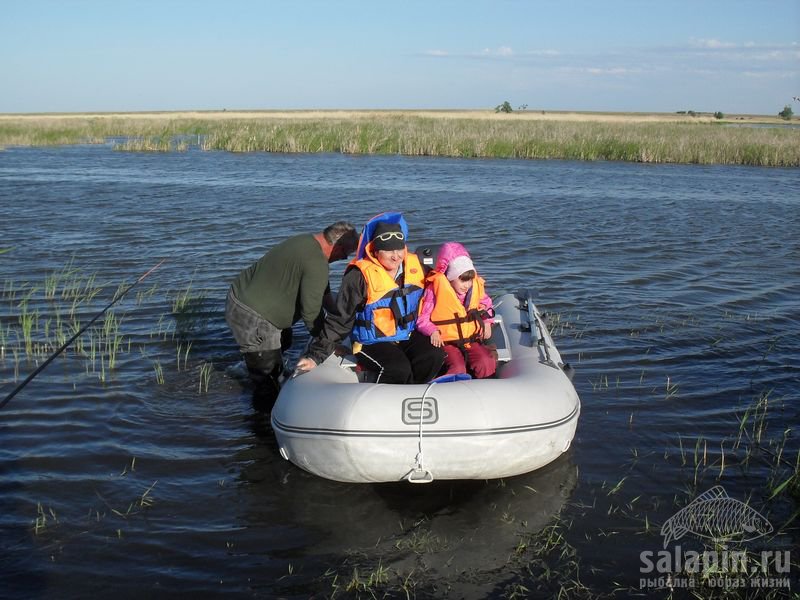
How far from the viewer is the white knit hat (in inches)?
221

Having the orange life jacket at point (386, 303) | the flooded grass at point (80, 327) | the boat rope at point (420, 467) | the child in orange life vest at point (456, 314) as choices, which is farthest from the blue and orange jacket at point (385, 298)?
the flooded grass at point (80, 327)

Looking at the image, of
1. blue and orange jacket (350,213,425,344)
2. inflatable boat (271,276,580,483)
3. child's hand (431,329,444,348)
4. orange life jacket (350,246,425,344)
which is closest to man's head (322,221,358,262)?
Answer: blue and orange jacket (350,213,425,344)

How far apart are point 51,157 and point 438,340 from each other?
24.2 meters

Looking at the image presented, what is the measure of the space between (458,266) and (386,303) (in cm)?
61

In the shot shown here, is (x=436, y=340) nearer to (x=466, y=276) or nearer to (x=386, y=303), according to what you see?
(x=386, y=303)

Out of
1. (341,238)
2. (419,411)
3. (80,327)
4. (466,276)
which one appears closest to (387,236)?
(341,238)

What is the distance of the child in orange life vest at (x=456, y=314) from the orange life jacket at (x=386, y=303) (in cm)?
9

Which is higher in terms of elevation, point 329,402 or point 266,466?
point 329,402

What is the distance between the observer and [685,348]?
7602 mm

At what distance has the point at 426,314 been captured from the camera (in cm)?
557

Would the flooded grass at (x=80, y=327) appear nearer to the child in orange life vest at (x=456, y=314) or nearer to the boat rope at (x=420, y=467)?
the child in orange life vest at (x=456, y=314)

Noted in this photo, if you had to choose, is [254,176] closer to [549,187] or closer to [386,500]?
[549,187]

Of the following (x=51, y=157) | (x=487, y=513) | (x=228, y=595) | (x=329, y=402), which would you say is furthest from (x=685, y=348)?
(x=51, y=157)

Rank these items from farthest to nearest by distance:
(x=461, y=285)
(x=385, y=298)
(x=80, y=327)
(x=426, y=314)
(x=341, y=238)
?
(x=80, y=327) < (x=341, y=238) < (x=461, y=285) < (x=426, y=314) < (x=385, y=298)
